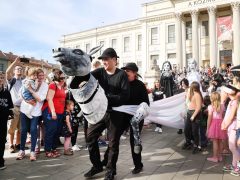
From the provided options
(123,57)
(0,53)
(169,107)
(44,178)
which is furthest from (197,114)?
(0,53)

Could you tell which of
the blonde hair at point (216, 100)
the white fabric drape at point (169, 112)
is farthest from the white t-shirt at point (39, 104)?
the blonde hair at point (216, 100)

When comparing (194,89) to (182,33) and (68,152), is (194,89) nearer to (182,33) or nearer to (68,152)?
(68,152)

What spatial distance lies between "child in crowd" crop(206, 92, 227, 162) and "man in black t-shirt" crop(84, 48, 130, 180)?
7.32 ft

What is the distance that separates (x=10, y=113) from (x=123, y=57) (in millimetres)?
45160

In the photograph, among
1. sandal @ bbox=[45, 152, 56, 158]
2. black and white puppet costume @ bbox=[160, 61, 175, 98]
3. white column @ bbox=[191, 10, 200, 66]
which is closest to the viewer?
sandal @ bbox=[45, 152, 56, 158]

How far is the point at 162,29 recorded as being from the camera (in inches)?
1671

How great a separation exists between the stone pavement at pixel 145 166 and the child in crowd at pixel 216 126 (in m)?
0.23

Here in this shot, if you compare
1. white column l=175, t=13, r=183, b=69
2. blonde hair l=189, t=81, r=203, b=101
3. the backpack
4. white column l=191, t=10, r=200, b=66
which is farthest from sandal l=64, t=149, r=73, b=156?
white column l=175, t=13, r=183, b=69

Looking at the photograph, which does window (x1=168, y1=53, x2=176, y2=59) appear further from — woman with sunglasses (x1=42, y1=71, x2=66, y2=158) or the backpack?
woman with sunglasses (x1=42, y1=71, x2=66, y2=158)

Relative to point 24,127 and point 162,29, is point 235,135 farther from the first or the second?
point 162,29

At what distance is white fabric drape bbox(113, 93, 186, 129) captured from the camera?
6.45 metres

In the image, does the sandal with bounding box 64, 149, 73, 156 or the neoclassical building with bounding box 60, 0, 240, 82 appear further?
the neoclassical building with bounding box 60, 0, 240, 82

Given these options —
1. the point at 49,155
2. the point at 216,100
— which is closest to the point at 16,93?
the point at 49,155

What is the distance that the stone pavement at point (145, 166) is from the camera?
4488 millimetres
